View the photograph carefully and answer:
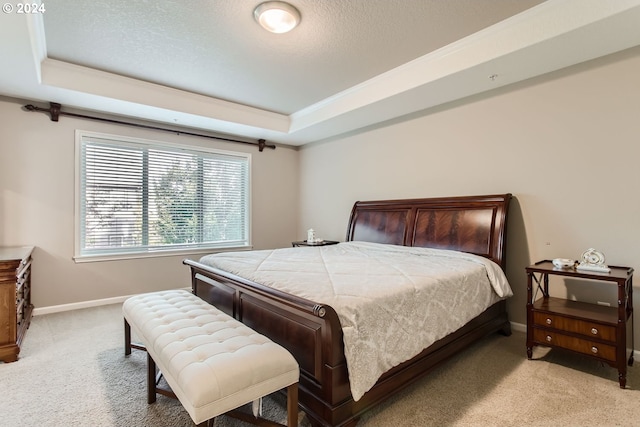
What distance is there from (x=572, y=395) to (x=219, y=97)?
450 cm

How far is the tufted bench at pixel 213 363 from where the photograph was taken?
4.28ft

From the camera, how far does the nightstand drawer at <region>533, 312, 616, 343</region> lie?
7.13 ft

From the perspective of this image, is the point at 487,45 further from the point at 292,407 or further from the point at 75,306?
the point at 75,306

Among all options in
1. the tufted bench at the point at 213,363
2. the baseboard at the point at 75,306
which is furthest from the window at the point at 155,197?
the tufted bench at the point at 213,363

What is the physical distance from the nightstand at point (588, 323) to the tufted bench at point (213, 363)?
2082 millimetres

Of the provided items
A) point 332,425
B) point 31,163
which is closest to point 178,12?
point 31,163

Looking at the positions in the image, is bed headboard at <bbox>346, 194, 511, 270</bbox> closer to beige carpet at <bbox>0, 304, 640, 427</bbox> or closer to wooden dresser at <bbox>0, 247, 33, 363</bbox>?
beige carpet at <bbox>0, 304, 640, 427</bbox>

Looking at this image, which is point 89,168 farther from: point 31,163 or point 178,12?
point 178,12

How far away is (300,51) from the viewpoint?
294 cm

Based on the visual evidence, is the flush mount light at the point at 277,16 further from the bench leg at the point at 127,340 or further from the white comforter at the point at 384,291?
the bench leg at the point at 127,340

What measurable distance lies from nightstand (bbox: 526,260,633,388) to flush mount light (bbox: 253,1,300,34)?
2736mm

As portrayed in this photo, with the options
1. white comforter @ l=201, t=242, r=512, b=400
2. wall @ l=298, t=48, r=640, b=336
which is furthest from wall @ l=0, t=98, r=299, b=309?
wall @ l=298, t=48, r=640, b=336

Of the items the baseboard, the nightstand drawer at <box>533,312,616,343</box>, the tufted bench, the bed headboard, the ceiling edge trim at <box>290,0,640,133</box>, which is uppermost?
the ceiling edge trim at <box>290,0,640,133</box>

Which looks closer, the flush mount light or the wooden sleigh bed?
the wooden sleigh bed
